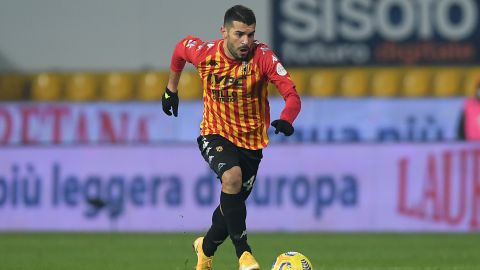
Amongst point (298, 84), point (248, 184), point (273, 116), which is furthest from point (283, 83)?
point (298, 84)

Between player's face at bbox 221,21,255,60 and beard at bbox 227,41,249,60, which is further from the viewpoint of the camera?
beard at bbox 227,41,249,60

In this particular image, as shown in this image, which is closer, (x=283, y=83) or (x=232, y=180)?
(x=283, y=83)

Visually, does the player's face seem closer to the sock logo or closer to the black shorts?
the black shorts

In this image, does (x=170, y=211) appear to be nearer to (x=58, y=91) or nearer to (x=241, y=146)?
(x=58, y=91)

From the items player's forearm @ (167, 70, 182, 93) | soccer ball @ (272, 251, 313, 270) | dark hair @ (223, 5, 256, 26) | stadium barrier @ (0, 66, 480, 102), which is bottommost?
soccer ball @ (272, 251, 313, 270)

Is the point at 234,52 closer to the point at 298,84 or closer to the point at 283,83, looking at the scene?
the point at 283,83

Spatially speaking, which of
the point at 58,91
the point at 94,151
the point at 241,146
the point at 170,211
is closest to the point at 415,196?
the point at 170,211

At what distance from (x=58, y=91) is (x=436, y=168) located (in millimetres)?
5223

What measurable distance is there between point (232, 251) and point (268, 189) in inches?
102

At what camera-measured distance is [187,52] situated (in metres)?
8.94

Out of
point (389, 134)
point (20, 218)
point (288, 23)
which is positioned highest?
point (288, 23)

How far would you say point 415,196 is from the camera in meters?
14.9

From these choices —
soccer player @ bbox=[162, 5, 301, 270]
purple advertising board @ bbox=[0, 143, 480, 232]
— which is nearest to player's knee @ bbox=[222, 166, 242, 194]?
soccer player @ bbox=[162, 5, 301, 270]

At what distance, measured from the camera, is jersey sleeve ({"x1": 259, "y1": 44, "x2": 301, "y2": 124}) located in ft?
26.6
